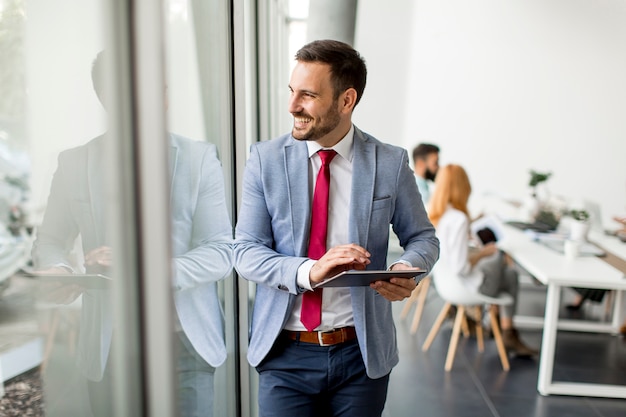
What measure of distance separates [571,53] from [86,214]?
6.59 m

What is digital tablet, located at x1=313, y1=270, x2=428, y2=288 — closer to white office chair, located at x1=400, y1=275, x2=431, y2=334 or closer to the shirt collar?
the shirt collar

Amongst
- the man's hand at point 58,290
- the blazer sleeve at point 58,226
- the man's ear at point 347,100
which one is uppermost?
the man's ear at point 347,100

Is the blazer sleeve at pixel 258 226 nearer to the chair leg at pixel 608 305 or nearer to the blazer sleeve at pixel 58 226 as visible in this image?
the blazer sleeve at pixel 58 226

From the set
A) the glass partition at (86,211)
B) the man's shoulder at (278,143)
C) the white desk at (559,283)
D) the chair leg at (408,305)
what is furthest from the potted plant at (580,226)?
the glass partition at (86,211)

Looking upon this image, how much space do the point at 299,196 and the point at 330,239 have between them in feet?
0.55

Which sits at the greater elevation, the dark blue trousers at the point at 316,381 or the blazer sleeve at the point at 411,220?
the blazer sleeve at the point at 411,220

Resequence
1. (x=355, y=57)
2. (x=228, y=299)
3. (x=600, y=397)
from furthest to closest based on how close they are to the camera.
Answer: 1. (x=600, y=397)
2. (x=228, y=299)
3. (x=355, y=57)

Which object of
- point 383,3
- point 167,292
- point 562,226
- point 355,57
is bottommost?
point 562,226

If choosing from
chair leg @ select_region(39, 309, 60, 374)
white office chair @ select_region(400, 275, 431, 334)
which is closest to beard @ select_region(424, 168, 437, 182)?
white office chair @ select_region(400, 275, 431, 334)

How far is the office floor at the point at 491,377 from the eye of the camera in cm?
340

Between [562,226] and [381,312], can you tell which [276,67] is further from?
[562,226]

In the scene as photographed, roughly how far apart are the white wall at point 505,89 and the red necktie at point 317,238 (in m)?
5.03

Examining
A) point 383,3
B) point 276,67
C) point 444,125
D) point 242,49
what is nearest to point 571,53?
point 444,125

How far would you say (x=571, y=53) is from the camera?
21.0 ft
